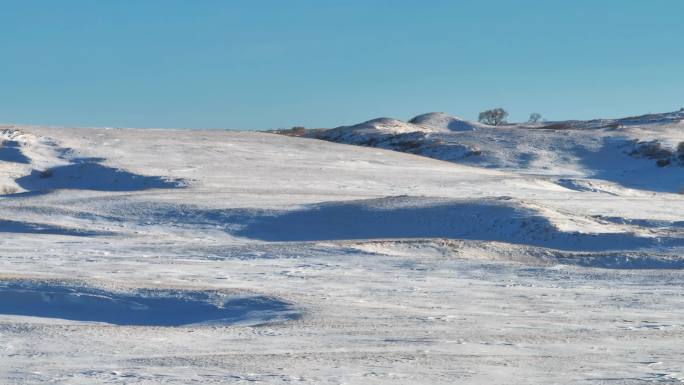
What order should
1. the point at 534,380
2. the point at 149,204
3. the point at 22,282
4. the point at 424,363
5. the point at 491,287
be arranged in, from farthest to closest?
the point at 149,204 → the point at 491,287 → the point at 22,282 → the point at 424,363 → the point at 534,380

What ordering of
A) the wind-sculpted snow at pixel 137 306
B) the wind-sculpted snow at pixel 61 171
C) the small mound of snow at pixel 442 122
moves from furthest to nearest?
the small mound of snow at pixel 442 122, the wind-sculpted snow at pixel 61 171, the wind-sculpted snow at pixel 137 306

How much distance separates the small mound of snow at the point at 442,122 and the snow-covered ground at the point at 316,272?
27502 millimetres

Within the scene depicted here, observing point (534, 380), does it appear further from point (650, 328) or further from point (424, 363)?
point (650, 328)

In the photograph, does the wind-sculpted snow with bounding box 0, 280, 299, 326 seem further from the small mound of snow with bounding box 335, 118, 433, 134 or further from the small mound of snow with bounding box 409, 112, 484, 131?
the small mound of snow with bounding box 409, 112, 484, 131

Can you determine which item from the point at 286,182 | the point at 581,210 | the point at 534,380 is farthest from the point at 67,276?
the point at 286,182

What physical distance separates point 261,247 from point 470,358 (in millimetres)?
10031

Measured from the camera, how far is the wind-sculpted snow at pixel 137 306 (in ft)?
40.0

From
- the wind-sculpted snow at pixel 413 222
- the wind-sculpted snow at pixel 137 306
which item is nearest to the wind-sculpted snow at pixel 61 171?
the wind-sculpted snow at pixel 413 222

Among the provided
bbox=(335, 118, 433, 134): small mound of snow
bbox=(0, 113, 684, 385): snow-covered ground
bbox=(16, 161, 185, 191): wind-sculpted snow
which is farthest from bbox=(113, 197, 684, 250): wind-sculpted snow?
bbox=(335, 118, 433, 134): small mound of snow

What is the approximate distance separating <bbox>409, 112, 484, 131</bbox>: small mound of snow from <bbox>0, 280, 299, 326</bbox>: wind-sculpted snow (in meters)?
52.4

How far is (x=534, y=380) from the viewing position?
8352mm

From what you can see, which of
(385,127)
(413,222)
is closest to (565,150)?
(385,127)

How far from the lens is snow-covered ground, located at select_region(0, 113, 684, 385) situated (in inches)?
358

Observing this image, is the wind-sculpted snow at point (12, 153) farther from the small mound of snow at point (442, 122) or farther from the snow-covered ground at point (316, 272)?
the small mound of snow at point (442, 122)
